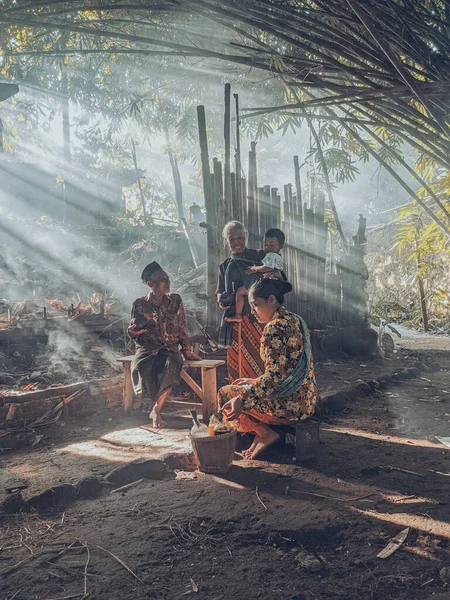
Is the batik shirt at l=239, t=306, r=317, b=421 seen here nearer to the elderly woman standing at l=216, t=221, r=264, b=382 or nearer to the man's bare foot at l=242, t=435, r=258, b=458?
the man's bare foot at l=242, t=435, r=258, b=458

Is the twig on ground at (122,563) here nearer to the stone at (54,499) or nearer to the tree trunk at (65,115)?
the stone at (54,499)

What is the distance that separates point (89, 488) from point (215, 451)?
85 centimetres

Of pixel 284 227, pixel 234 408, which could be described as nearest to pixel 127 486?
pixel 234 408

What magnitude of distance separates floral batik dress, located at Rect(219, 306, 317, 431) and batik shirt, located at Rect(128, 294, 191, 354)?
1391mm

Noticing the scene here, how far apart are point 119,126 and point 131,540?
17.5 meters

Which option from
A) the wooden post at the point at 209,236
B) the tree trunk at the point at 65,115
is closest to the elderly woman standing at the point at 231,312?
the wooden post at the point at 209,236

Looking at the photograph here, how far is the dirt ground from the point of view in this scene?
2.14 metres

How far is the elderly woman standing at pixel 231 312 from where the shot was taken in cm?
429

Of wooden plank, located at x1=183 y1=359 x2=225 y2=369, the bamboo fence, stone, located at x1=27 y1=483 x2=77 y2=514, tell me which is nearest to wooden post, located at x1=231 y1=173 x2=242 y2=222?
the bamboo fence

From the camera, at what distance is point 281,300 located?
11.6ft

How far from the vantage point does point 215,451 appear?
330 centimetres

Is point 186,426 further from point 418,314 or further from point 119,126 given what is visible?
point 119,126

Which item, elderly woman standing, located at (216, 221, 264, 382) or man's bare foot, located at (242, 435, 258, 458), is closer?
man's bare foot, located at (242, 435, 258, 458)

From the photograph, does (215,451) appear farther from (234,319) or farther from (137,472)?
(234,319)
